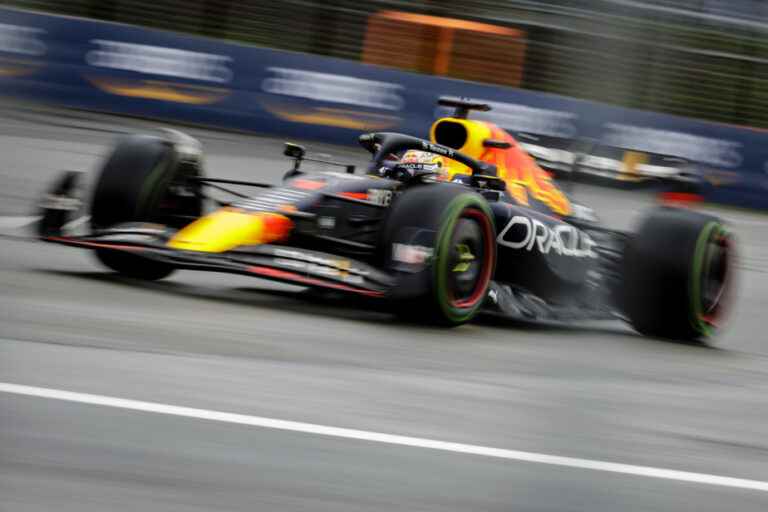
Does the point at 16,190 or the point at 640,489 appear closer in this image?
the point at 640,489

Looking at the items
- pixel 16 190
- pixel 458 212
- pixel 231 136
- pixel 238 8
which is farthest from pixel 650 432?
pixel 238 8

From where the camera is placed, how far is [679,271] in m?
7.75

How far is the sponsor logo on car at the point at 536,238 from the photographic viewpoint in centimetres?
735

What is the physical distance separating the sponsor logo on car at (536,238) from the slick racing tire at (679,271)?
43 cm

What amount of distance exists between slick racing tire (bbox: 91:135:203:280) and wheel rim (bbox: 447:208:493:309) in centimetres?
153

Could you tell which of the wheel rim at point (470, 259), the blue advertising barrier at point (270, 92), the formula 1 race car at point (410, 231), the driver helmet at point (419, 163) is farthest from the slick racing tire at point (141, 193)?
the blue advertising barrier at point (270, 92)

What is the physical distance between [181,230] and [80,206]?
0.64 meters

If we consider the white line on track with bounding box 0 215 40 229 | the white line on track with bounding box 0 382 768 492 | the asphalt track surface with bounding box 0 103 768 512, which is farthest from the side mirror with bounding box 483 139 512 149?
the white line on track with bounding box 0 382 768 492

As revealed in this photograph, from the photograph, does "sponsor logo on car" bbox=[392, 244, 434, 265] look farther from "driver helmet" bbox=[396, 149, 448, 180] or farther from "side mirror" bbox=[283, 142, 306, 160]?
"side mirror" bbox=[283, 142, 306, 160]

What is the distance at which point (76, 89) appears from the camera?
16672 millimetres

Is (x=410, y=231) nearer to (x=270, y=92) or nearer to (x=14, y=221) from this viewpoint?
(x=14, y=221)

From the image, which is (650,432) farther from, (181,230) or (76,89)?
(76,89)

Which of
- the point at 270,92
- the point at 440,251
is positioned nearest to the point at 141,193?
the point at 440,251

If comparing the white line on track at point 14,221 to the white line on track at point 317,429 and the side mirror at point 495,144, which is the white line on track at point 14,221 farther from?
the white line on track at point 317,429
